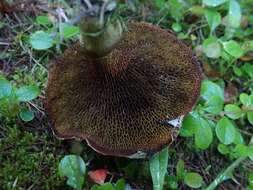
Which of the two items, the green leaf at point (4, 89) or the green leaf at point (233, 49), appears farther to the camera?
the green leaf at point (233, 49)

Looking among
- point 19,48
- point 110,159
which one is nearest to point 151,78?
point 110,159

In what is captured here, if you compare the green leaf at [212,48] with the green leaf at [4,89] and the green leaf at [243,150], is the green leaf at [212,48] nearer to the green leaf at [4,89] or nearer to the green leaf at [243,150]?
the green leaf at [243,150]

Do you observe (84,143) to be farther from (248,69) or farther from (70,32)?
(248,69)

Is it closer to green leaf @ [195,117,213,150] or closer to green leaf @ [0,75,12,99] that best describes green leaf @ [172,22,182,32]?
green leaf @ [195,117,213,150]

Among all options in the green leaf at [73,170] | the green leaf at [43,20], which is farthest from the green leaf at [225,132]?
the green leaf at [43,20]

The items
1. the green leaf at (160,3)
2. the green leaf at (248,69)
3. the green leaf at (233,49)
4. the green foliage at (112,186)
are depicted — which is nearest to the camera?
the green foliage at (112,186)

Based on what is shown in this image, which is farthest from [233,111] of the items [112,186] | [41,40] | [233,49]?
[41,40]
